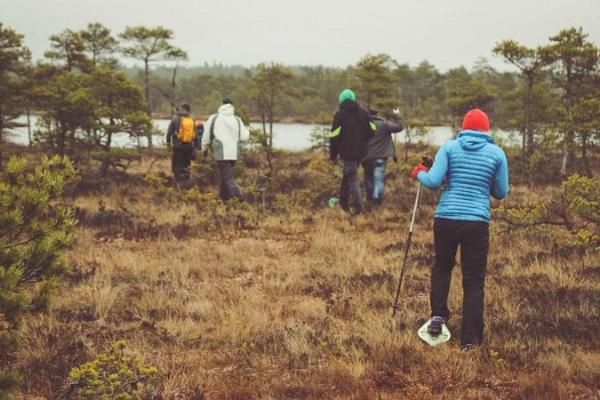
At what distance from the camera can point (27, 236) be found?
2.87 meters

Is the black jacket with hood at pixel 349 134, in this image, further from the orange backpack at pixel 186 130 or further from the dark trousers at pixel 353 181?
the orange backpack at pixel 186 130

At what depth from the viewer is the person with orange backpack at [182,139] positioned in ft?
38.1

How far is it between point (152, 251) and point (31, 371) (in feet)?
12.3

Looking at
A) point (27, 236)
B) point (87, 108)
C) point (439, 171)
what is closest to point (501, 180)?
point (439, 171)

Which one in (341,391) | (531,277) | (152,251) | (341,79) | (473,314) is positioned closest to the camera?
(341,391)

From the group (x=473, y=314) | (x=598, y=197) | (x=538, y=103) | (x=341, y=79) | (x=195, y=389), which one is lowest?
(x=195, y=389)

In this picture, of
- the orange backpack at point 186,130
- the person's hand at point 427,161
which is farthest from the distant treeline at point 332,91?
the person's hand at point 427,161

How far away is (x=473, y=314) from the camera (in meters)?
4.44

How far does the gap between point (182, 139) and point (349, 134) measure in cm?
406

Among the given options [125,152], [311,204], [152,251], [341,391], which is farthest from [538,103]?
[341,391]

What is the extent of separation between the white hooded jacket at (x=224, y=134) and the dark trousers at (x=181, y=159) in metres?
1.64

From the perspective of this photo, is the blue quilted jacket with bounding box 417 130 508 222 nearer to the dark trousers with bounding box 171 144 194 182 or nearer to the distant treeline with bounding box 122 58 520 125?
the dark trousers with bounding box 171 144 194 182

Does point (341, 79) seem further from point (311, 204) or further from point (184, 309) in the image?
point (184, 309)

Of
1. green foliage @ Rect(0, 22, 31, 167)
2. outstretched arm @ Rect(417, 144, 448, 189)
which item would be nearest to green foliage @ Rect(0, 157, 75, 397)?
outstretched arm @ Rect(417, 144, 448, 189)
